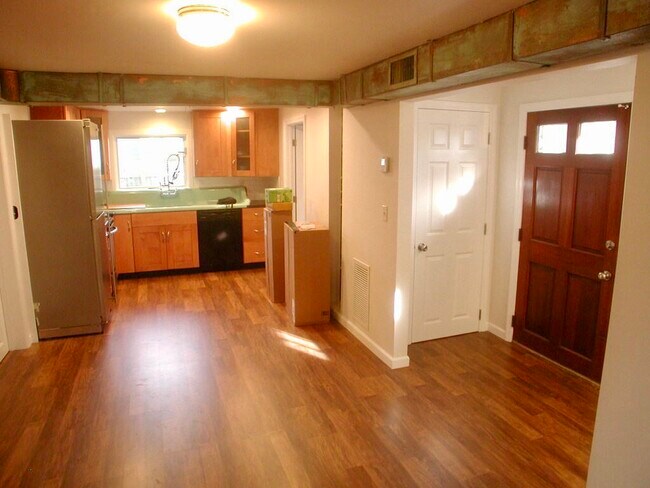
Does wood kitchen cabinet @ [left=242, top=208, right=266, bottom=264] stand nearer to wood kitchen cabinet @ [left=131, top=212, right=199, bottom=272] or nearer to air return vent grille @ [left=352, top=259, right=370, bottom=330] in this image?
wood kitchen cabinet @ [left=131, top=212, right=199, bottom=272]

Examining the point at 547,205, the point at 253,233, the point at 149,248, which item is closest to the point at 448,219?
the point at 547,205

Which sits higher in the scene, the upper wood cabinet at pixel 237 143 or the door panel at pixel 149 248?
the upper wood cabinet at pixel 237 143

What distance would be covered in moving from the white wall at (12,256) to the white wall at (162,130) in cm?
250

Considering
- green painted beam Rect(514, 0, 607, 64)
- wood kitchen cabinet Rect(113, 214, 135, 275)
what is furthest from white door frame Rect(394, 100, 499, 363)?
wood kitchen cabinet Rect(113, 214, 135, 275)

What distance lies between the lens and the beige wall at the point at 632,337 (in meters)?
1.79

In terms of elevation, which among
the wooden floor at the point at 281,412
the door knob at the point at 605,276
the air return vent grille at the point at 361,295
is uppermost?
the door knob at the point at 605,276

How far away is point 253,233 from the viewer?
6.70 metres

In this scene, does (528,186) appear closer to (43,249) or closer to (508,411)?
(508,411)

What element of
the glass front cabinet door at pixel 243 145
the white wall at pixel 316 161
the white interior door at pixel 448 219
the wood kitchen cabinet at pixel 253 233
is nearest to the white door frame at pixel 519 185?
the white interior door at pixel 448 219

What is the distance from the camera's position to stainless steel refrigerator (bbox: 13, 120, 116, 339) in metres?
4.04

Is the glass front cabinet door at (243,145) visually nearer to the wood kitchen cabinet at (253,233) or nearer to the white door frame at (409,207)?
the wood kitchen cabinet at (253,233)

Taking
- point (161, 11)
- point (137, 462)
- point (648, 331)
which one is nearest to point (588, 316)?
point (648, 331)

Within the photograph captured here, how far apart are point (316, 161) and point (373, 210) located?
1.37 meters

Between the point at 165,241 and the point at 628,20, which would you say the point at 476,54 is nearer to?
the point at 628,20
